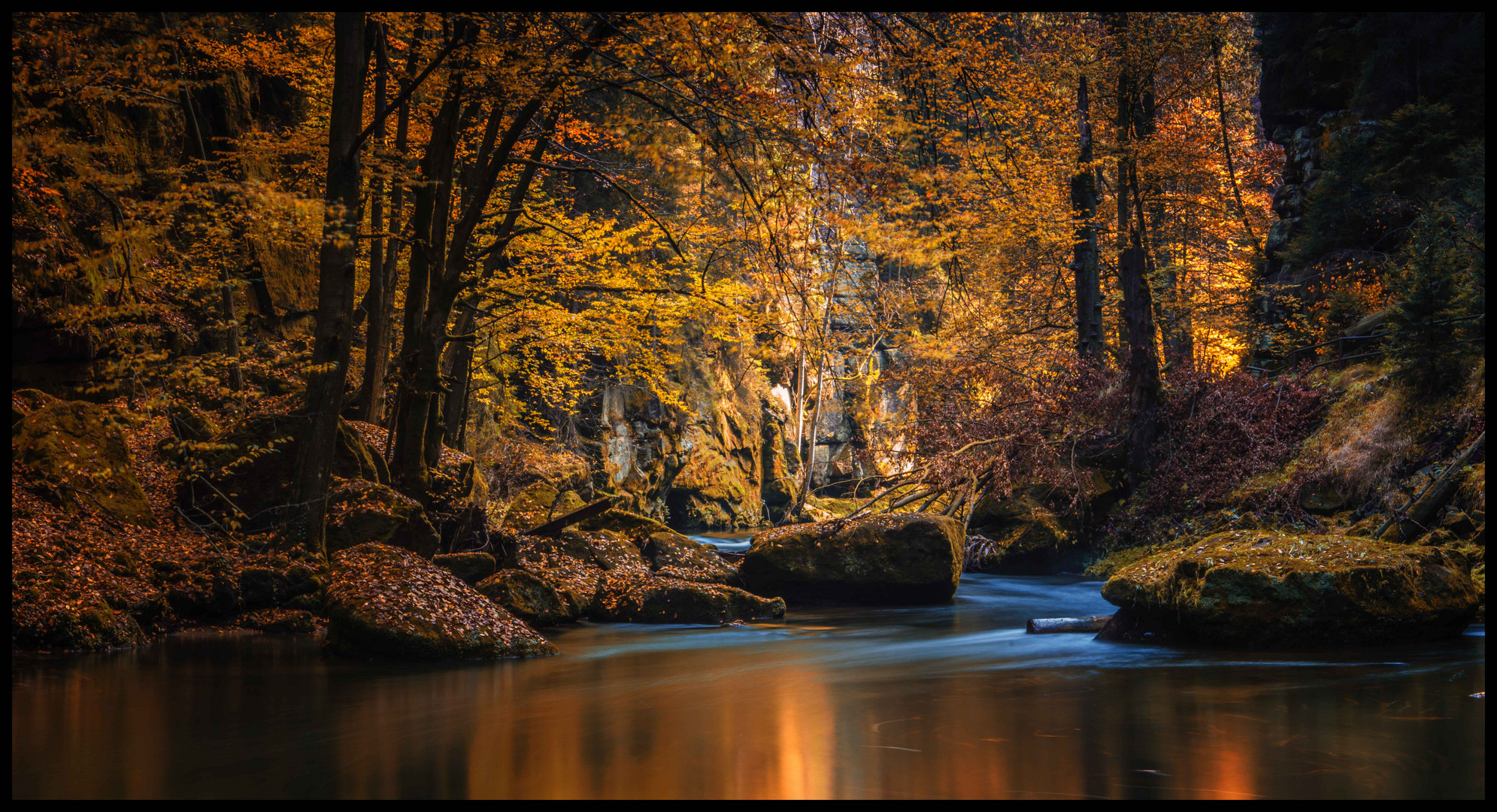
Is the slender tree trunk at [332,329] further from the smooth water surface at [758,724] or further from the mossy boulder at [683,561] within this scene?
the mossy boulder at [683,561]

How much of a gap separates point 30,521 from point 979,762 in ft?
29.5

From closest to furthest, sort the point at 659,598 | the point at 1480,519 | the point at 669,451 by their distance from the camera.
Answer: the point at 1480,519, the point at 659,598, the point at 669,451

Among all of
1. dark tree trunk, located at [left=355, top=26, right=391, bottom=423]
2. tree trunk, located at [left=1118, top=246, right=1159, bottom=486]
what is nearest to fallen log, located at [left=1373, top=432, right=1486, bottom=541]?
tree trunk, located at [left=1118, top=246, right=1159, bottom=486]

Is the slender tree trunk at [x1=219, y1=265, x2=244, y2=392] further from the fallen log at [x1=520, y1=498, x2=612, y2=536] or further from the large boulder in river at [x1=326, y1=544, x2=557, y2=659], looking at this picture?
the large boulder in river at [x1=326, y1=544, x2=557, y2=659]

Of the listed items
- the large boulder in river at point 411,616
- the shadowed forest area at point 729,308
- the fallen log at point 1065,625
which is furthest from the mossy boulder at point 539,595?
the fallen log at point 1065,625

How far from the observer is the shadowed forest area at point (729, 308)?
7480 millimetres

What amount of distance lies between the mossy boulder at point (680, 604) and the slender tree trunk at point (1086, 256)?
8.60 m

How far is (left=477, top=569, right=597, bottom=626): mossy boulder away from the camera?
31.8 ft

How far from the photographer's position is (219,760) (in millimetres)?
4941

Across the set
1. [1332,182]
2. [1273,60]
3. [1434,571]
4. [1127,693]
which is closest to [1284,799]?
[1127,693]

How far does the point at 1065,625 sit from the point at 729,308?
18.2 ft

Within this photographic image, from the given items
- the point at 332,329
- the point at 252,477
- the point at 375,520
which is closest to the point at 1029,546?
the point at 375,520

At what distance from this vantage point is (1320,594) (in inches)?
286

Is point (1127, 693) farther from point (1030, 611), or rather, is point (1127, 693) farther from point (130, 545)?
point (130, 545)
